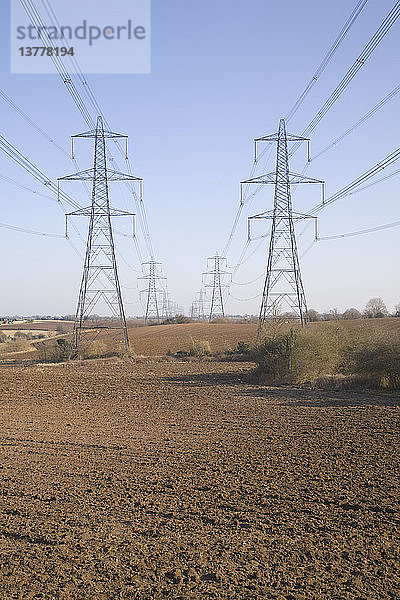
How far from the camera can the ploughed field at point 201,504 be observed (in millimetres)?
6508

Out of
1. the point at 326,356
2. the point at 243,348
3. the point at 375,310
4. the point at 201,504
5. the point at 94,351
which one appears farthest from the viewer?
the point at 375,310

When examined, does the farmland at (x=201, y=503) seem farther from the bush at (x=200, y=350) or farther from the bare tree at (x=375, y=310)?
the bare tree at (x=375, y=310)

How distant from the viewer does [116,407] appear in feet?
70.7

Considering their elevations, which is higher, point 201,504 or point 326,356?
point 326,356

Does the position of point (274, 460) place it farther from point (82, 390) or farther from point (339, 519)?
point (82, 390)

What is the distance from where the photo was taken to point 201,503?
368 inches

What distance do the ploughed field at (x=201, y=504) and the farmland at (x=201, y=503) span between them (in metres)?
0.03

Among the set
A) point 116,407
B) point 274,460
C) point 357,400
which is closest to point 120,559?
point 274,460

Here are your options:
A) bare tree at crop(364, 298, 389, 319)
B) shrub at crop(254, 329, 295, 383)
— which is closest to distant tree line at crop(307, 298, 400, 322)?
bare tree at crop(364, 298, 389, 319)

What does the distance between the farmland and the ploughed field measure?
0.03 meters

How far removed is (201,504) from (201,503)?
5 cm

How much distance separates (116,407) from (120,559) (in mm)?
14641

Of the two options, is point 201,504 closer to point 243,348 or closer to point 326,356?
point 326,356

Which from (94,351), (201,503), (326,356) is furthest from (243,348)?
(201,503)
